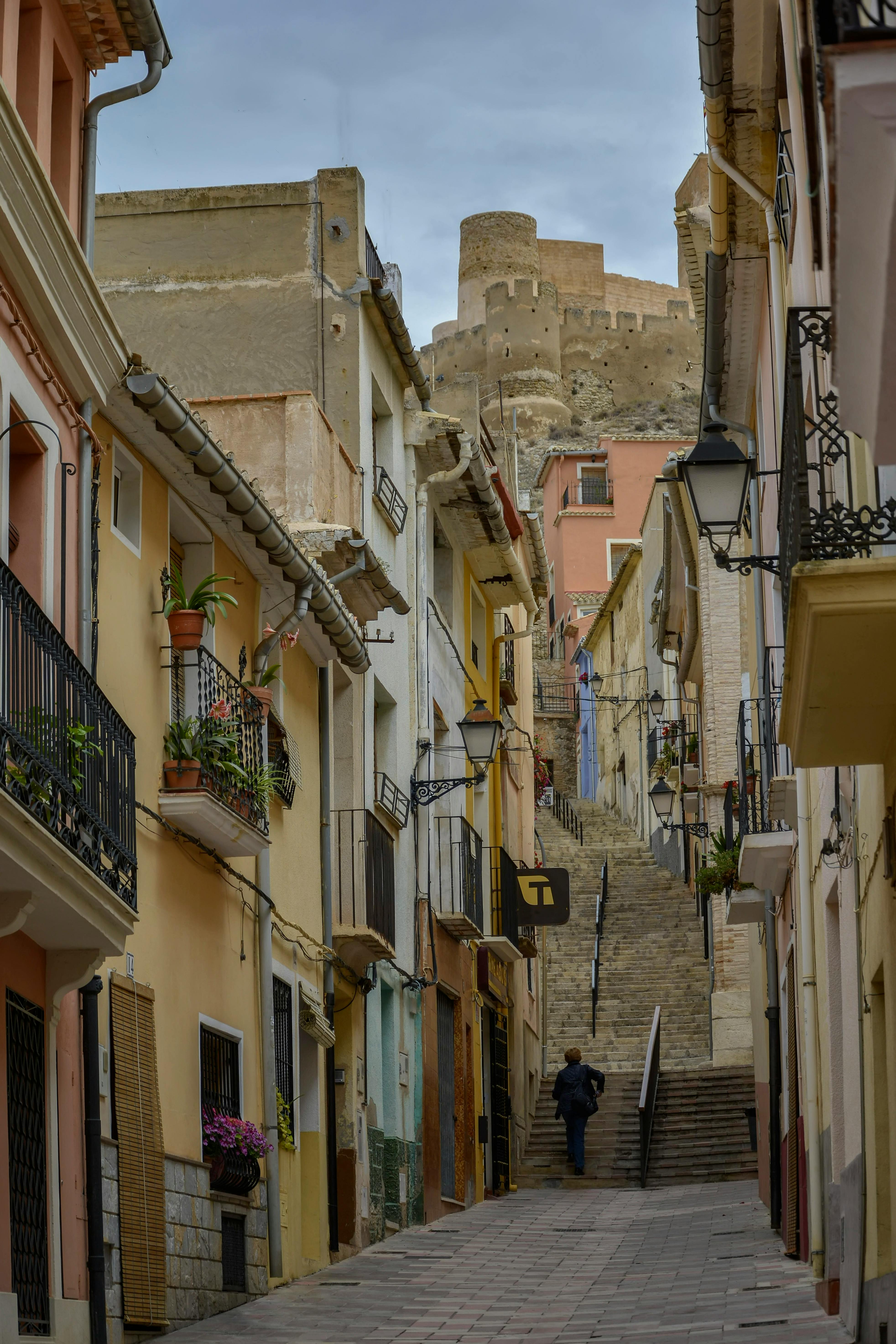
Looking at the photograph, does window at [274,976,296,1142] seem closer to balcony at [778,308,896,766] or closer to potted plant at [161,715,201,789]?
potted plant at [161,715,201,789]

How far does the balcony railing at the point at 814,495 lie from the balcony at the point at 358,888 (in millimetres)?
9021

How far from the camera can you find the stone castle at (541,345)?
85188 millimetres

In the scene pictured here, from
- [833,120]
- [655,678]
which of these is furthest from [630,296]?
[833,120]

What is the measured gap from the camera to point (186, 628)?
1229cm

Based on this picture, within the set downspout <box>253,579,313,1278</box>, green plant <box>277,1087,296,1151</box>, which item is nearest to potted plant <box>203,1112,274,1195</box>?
downspout <box>253,579,313,1278</box>

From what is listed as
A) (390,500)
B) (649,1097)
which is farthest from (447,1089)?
(390,500)

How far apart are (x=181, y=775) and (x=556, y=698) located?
5021cm

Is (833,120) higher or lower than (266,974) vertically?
higher

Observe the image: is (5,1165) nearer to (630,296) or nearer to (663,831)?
(663,831)

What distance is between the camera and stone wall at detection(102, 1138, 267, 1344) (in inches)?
404

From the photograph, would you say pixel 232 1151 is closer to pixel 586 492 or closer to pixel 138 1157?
pixel 138 1157

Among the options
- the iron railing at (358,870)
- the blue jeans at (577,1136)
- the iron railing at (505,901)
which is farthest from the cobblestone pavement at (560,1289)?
the iron railing at (505,901)

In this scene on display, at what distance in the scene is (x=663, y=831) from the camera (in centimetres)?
4022

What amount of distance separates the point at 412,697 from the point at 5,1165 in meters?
12.3
